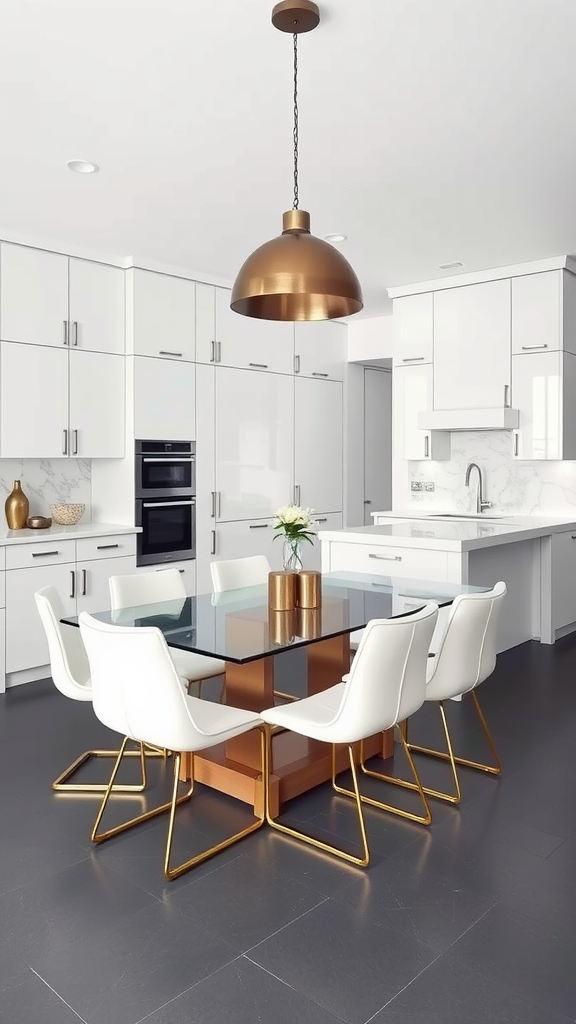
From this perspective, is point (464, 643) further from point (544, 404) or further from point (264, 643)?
point (544, 404)

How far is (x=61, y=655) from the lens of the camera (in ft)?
10.1

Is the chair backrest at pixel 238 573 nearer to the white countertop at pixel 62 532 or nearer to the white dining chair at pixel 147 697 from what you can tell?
the white countertop at pixel 62 532

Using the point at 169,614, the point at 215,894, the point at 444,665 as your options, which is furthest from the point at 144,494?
the point at 215,894

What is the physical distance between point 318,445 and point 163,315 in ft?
6.50

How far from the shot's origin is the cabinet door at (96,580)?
5.05 metres

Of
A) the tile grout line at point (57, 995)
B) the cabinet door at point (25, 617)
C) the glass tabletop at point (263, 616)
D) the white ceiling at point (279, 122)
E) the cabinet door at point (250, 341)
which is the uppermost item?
the white ceiling at point (279, 122)

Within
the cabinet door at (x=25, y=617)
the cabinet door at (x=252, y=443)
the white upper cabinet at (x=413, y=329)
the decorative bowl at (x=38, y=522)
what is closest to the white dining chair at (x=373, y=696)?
the cabinet door at (x=25, y=617)

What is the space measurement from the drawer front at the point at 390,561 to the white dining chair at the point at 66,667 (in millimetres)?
1942

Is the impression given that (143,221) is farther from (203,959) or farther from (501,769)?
(203,959)

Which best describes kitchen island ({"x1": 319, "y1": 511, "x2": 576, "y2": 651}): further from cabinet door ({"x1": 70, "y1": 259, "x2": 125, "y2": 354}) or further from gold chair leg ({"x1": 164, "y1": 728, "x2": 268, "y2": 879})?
cabinet door ({"x1": 70, "y1": 259, "x2": 125, "y2": 354})

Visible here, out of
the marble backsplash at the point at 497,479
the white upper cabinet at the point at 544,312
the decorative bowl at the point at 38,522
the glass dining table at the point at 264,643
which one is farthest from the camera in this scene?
the marble backsplash at the point at 497,479

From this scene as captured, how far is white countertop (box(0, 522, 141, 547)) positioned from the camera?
15.4ft

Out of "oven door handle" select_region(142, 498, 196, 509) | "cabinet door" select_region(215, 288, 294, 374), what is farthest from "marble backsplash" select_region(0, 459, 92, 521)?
"cabinet door" select_region(215, 288, 294, 374)

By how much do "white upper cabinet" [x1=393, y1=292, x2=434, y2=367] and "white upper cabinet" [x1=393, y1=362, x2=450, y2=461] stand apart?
0.08 metres
